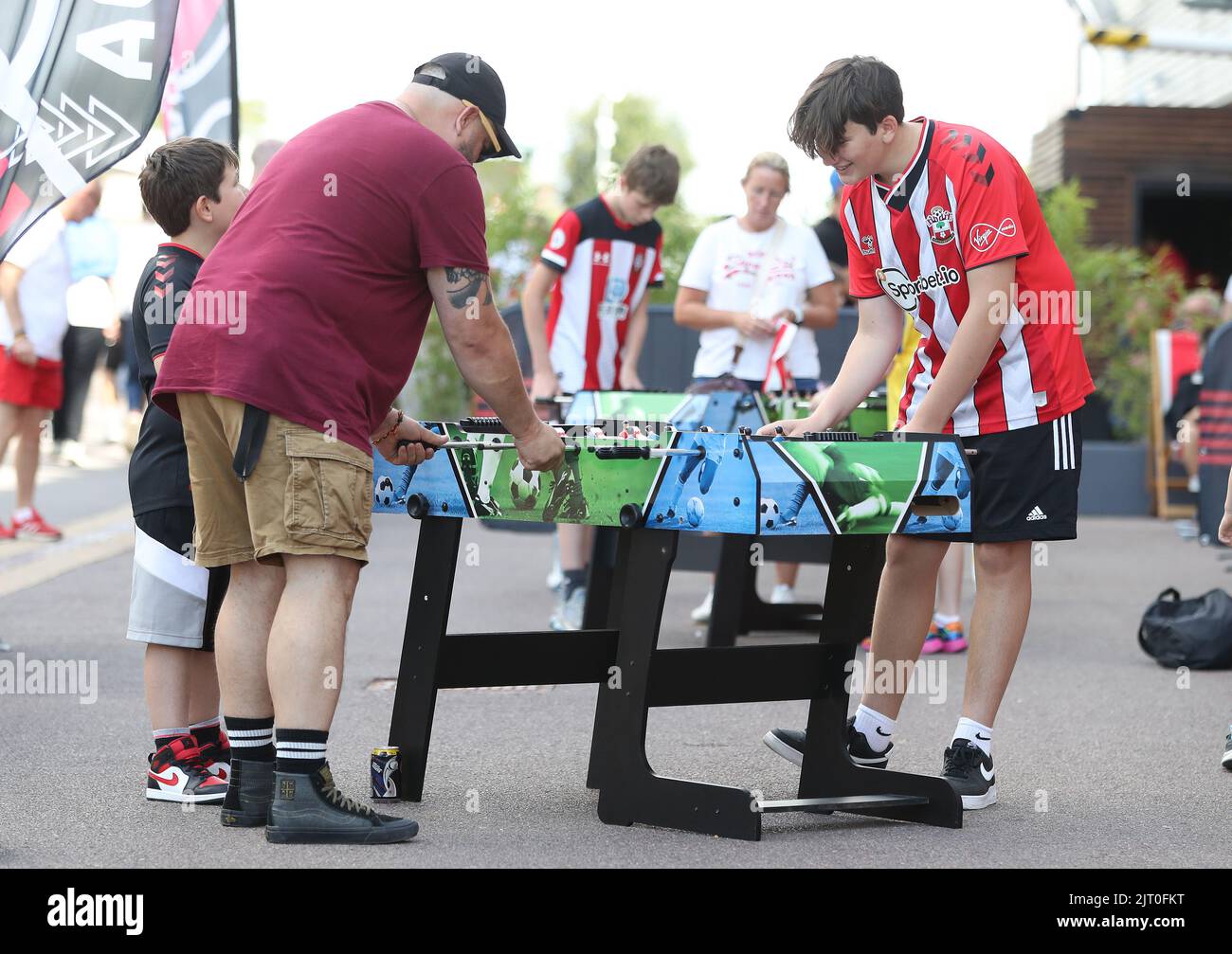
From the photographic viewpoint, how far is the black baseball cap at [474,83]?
3.98 metres

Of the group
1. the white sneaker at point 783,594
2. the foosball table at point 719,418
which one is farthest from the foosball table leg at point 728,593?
the white sneaker at point 783,594

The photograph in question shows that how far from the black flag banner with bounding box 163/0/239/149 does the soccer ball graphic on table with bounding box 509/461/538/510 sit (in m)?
3.72

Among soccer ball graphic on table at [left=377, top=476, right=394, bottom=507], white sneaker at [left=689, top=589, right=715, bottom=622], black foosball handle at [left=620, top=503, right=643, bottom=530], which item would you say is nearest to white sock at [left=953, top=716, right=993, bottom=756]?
black foosball handle at [left=620, top=503, right=643, bottom=530]

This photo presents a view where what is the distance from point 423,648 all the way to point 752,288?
142 inches

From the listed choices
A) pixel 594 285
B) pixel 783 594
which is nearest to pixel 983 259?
pixel 594 285

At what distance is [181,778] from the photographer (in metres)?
4.27

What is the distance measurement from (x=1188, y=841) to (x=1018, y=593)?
0.77m

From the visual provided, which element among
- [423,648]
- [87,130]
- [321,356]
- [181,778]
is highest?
[87,130]

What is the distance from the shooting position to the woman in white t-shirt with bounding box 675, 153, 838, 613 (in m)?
7.38

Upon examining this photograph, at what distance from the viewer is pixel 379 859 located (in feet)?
12.0

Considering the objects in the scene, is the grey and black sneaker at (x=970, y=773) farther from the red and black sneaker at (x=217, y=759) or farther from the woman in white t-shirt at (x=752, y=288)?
the woman in white t-shirt at (x=752, y=288)

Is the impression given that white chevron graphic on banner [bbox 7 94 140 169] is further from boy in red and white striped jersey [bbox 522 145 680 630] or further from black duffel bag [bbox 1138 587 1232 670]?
black duffel bag [bbox 1138 587 1232 670]

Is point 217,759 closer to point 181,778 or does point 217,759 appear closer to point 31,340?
point 181,778
